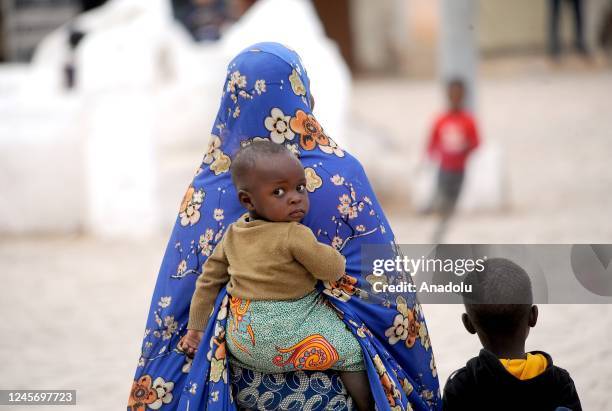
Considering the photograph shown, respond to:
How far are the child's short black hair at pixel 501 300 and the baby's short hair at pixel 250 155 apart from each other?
641 millimetres

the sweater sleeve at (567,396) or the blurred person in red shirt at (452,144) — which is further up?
the blurred person in red shirt at (452,144)

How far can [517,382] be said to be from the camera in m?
2.66

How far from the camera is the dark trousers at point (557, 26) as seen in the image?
1594 centimetres

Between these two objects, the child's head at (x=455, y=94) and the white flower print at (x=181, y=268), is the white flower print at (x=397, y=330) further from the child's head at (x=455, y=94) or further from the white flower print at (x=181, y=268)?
the child's head at (x=455, y=94)

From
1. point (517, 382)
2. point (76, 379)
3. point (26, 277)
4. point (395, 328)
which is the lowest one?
point (517, 382)

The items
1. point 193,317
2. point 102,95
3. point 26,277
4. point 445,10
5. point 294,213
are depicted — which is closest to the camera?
point 294,213

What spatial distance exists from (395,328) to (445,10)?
6533 millimetres

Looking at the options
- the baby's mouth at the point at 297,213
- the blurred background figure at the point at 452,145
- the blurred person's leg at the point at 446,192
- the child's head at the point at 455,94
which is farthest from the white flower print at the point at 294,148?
the child's head at the point at 455,94

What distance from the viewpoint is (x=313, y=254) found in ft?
8.39

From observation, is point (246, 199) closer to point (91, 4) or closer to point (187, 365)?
point (187, 365)

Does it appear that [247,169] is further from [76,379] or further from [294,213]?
[76,379]

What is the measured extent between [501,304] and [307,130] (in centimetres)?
74

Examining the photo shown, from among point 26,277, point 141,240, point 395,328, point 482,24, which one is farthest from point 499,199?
point 482,24

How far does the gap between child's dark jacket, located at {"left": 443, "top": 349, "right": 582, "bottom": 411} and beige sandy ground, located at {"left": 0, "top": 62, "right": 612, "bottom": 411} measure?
1517 mm
